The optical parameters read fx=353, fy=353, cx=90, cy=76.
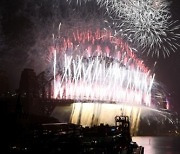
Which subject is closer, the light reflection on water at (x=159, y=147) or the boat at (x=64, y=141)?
the boat at (x=64, y=141)

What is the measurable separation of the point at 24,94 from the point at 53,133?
64217 mm

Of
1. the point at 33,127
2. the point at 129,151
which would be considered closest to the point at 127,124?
the point at 129,151

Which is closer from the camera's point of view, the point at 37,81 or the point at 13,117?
the point at 13,117

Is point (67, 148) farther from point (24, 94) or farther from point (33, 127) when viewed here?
point (24, 94)

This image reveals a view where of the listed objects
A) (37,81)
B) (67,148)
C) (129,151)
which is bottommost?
(129,151)

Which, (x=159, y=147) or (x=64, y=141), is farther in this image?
(x=159, y=147)

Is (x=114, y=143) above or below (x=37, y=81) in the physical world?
below

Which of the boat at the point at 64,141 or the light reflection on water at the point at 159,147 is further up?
the boat at the point at 64,141

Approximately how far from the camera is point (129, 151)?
52.9m

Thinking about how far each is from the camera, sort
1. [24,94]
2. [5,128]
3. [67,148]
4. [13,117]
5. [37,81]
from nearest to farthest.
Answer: [67,148] → [5,128] → [13,117] → [24,94] → [37,81]

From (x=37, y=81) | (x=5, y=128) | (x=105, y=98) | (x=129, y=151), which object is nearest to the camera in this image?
(x=5, y=128)

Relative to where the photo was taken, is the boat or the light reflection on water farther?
the light reflection on water

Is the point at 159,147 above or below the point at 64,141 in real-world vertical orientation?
below

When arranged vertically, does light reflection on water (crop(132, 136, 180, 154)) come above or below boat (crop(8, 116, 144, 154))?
below
